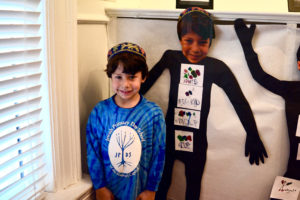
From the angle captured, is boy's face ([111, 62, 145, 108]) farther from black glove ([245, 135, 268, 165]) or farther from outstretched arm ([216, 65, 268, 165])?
black glove ([245, 135, 268, 165])

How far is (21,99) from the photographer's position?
114 cm

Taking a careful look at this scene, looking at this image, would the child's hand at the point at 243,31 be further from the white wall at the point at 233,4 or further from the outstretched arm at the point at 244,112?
the white wall at the point at 233,4

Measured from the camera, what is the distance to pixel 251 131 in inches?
57.9

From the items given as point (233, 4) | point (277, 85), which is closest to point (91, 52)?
point (277, 85)

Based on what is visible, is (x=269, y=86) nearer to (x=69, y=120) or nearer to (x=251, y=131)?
(x=251, y=131)

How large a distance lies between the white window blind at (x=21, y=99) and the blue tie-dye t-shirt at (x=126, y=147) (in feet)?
0.80

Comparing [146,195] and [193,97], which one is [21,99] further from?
[193,97]

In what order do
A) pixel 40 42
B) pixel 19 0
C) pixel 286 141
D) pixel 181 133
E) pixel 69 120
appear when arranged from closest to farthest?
pixel 19 0
pixel 40 42
pixel 69 120
pixel 286 141
pixel 181 133

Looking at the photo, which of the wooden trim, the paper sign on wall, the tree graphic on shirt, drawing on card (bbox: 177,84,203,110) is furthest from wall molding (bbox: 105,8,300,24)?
the paper sign on wall

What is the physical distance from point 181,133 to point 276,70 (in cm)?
54

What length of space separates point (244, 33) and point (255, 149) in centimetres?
55

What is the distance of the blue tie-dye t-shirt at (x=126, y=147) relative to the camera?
4.44ft

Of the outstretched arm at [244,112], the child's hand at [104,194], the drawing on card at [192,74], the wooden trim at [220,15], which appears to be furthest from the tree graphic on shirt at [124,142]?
the wooden trim at [220,15]

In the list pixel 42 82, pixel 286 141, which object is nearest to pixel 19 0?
pixel 42 82
